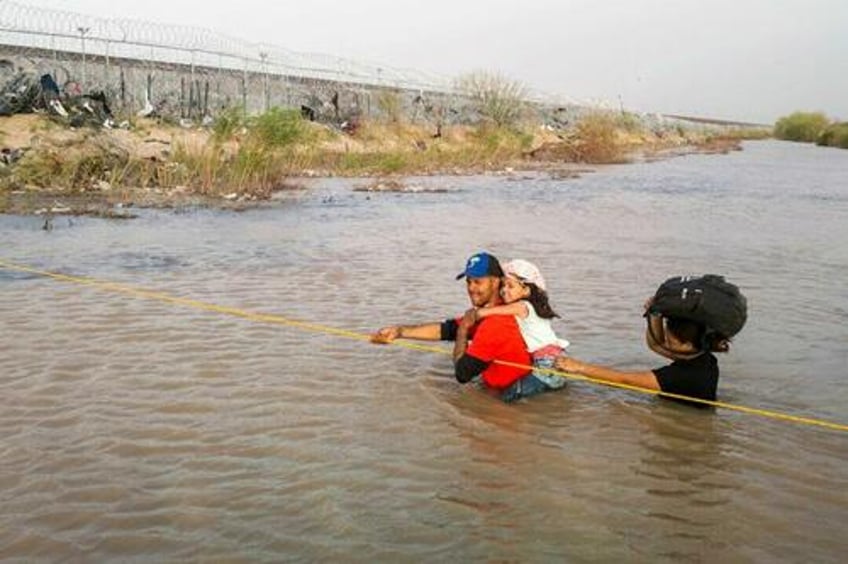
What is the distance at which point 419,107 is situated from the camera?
151 ft

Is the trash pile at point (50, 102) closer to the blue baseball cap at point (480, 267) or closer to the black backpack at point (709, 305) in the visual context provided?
the blue baseball cap at point (480, 267)

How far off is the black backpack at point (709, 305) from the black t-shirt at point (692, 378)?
0.28m

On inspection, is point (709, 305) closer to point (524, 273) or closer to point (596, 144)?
point (524, 273)

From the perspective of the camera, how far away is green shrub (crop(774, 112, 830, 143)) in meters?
83.0

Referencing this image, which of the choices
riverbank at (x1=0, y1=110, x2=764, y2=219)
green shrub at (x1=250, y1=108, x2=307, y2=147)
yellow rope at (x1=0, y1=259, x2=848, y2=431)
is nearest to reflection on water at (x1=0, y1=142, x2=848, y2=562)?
yellow rope at (x1=0, y1=259, x2=848, y2=431)

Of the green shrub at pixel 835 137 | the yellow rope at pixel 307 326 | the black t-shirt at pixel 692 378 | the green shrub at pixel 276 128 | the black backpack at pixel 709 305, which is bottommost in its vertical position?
the yellow rope at pixel 307 326

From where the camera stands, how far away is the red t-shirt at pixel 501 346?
16.1ft

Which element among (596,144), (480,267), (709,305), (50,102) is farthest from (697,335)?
(596,144)

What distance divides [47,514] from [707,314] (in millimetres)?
3340

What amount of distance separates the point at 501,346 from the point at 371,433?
0.99 meters

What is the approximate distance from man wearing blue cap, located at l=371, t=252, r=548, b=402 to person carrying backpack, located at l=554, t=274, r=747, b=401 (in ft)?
0.84

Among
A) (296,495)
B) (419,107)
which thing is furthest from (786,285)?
(419,107)

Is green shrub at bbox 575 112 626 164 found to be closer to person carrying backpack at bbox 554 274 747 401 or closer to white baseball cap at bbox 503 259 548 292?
white baseball cap at bbox 503 259 548 292

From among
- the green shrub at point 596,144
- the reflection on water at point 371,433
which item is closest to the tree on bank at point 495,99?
the green shrub at point 596,144
